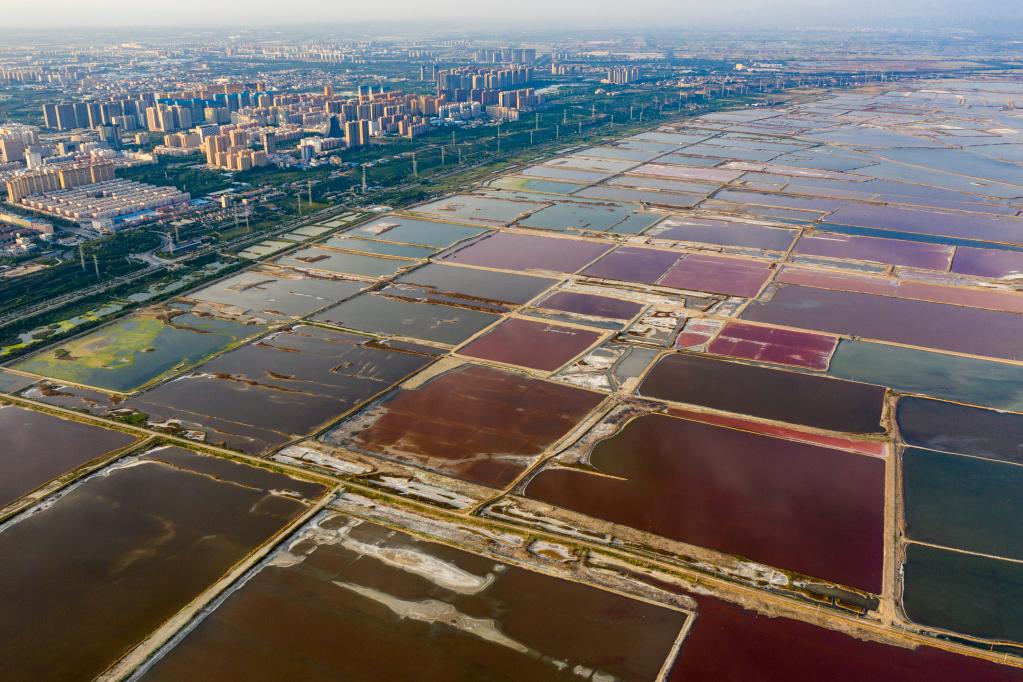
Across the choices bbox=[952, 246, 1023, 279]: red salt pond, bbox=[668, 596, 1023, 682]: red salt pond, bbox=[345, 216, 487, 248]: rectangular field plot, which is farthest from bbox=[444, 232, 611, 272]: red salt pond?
bbox=[668, 596, 1023, 682]: red salt pond

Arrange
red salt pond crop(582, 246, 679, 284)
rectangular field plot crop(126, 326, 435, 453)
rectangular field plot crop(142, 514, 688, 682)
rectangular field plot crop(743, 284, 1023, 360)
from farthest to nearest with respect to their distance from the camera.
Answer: red salt pond crop(582, 246, 679, 284)
rectangular field plot crop(743, 284, 1023, 360)
rectangular field plot crop(126, 326, 435, 453)
rectangular field plot crop(142, 514, 688, 682)

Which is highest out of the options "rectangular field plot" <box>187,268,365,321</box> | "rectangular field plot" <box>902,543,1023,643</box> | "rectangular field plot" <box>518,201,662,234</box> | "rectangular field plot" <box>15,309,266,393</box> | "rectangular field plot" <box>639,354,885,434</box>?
"rectangular field plot" <box>518,201,662,234</box>

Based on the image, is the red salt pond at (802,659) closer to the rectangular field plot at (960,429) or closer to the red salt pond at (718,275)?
the rectangular field plot at (960,429)

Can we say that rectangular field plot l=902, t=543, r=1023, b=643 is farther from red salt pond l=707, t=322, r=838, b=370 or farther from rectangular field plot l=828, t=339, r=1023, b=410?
red salt pond l=707, t=322, r=838, b=370

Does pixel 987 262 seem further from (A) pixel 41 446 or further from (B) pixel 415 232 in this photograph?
(A) pixel 41 446

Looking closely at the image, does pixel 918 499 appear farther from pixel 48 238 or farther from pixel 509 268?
pixel 48 238

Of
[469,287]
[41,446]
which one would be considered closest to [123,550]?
[41,446]
